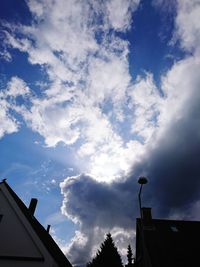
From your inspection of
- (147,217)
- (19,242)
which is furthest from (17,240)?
(147,217)

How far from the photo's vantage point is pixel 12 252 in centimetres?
1102

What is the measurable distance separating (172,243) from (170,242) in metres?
0.19

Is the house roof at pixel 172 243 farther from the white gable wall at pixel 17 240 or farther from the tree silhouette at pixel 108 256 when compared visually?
the tree silhouette at pixel 108 256

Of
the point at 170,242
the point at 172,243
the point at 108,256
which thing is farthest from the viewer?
the point at 108,256

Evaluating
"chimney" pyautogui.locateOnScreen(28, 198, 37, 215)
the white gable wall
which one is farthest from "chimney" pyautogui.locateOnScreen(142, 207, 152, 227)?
the white gable wall

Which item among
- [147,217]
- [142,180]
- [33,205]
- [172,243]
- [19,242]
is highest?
[147,217]

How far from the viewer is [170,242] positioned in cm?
1897

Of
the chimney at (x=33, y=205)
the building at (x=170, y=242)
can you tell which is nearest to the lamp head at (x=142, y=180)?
the building at (x=170, y=242)

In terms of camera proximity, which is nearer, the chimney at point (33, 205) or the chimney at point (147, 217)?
the chimney at point (33, 205)

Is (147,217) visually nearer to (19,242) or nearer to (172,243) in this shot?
(172,243)

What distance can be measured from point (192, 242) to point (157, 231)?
3.17 meters

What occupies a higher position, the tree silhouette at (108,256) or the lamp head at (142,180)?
the tree silhouette at (108,256)

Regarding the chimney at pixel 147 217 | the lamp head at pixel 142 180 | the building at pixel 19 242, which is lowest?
the building at pixel 19 242

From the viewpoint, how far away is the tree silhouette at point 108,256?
3189 centimetres
